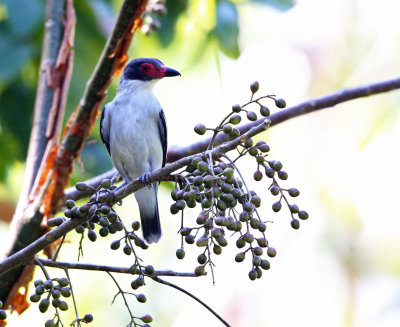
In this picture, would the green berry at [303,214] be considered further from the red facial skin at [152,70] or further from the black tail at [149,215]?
the red facial skin at [152,70]

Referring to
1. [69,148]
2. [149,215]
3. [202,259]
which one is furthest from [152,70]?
[202,259]

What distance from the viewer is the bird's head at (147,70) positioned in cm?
394

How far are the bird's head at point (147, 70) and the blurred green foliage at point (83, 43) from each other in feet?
0.28

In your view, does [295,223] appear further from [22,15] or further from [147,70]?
[147,70]

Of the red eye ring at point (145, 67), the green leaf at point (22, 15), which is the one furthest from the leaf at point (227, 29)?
the green leaf at point (22, 15)

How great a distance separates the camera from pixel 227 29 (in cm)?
334

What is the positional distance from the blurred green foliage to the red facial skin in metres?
0.10

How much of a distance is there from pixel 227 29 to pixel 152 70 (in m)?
0.80

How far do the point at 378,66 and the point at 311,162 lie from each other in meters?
2.13

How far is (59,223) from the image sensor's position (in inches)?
83.3

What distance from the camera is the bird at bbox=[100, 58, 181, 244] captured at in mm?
3717

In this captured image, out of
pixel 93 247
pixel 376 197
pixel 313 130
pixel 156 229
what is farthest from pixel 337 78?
pixel 156 229

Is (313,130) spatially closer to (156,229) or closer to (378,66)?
(378,66)

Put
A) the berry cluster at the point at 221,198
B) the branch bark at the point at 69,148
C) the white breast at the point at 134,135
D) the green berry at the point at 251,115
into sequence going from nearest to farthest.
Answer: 1. the berry cluster at the point at 221,198
2. the green berry at the point at 251,115
3. the branch bark at the point at 69,148
4. the white breast at the point at 134,135
